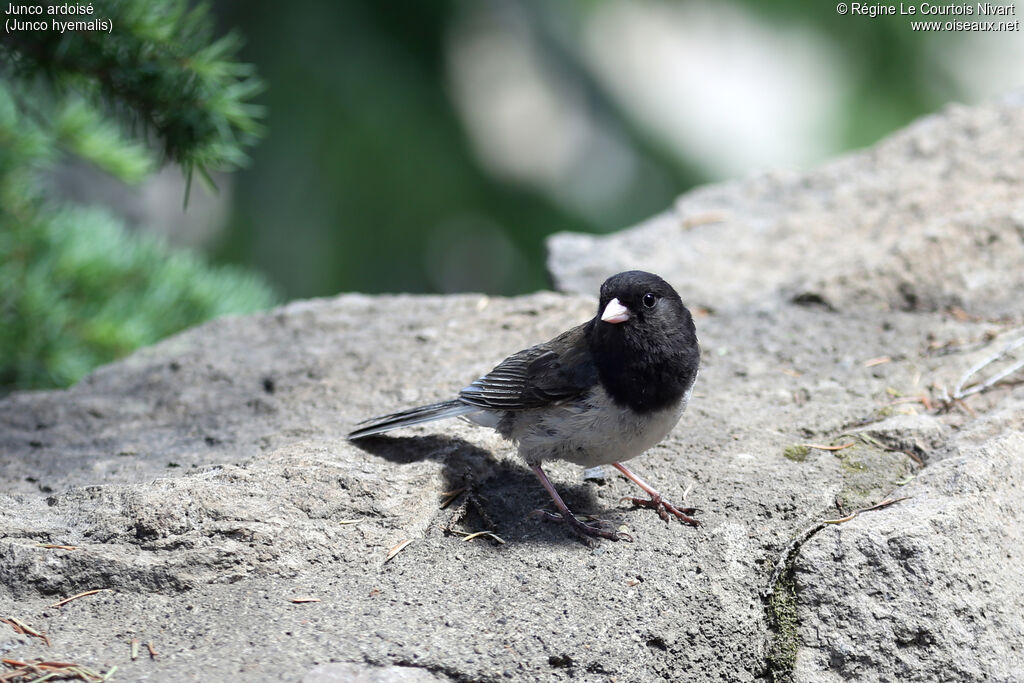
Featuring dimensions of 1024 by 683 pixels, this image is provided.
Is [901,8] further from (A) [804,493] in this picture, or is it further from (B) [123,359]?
(B) [123,359]

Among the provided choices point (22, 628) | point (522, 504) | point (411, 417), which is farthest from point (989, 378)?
point (22, 628)

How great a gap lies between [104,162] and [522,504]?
2.96m

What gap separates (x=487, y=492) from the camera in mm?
3262

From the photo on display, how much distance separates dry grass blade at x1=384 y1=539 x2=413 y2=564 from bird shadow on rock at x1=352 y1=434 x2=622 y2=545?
141mm

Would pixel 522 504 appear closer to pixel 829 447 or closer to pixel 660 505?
pixel 660 505

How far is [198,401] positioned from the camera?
3.93 meters

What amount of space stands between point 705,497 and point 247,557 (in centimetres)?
149

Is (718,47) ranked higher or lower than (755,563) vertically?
higher

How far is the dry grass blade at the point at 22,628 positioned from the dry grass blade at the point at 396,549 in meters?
0.93

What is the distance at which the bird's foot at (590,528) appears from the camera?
9.73 feet

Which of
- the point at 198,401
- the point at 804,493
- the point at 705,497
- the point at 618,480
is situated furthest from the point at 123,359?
the point at 804,493

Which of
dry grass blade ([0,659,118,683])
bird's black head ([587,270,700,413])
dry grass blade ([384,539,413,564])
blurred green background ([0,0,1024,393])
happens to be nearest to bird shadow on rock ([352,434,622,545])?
dry grass blade ([384,539,413,564])

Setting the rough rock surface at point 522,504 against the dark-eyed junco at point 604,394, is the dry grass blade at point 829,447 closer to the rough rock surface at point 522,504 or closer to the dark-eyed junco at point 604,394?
the rough rock surface at point 522,504

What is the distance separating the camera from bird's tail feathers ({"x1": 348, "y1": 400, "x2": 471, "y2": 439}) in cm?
334
